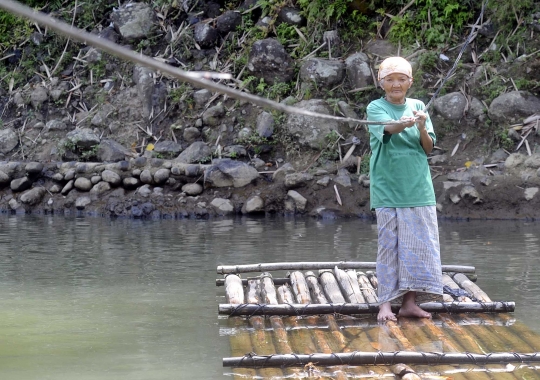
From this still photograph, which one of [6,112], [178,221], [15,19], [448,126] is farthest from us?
[15,19]

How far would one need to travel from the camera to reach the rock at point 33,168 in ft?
35.8

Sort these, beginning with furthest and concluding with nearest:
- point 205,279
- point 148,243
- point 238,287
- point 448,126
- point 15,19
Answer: point 15,19 < point 448,126 < point 148,243 < point 205,279 < point 238,287

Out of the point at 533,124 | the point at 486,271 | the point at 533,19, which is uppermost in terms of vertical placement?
the point at 533,19

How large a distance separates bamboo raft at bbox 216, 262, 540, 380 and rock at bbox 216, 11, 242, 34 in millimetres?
7649

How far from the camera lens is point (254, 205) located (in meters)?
9.74

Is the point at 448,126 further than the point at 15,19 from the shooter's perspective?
No

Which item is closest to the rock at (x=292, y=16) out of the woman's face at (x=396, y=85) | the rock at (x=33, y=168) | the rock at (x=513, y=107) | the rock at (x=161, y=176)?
the rock at (x=161, y=176)

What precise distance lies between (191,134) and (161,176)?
1.12 meters

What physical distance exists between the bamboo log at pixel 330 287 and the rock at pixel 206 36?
7.76 m

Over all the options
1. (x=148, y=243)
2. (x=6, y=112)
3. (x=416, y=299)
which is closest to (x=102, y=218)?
(x=148, y=243)

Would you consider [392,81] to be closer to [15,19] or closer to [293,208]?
[293,208]

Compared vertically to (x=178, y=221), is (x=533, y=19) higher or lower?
higher

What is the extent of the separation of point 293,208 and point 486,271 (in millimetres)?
3950

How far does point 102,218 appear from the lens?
10000mm
